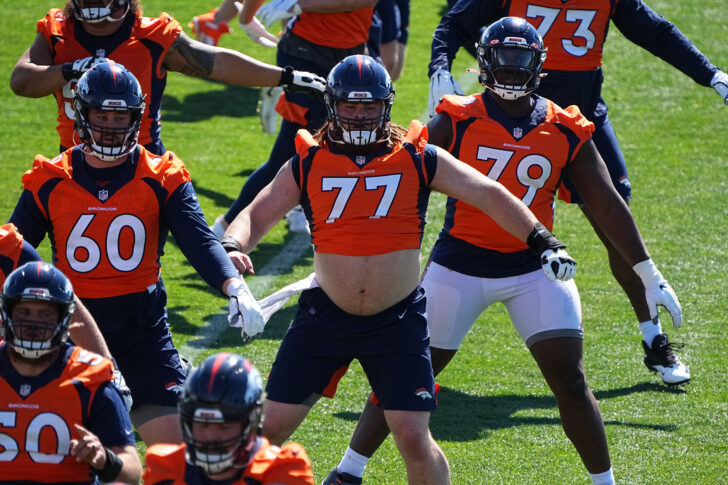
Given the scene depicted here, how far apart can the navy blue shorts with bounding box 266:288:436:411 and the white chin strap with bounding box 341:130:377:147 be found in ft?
2.17

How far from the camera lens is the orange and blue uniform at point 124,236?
16.4ft

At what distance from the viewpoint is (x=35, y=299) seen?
13.9 ft

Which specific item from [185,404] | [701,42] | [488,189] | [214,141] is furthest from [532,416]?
[701,42]

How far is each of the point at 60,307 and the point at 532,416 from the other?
333cm

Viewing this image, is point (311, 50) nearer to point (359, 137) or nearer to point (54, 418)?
point (359, 137)

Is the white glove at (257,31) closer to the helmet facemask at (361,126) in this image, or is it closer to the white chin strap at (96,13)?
the white chin strap at (96,13)

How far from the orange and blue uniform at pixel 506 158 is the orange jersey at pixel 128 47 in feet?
5.54

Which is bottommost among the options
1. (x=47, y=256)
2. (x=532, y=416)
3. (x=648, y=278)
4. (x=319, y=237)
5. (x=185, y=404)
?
(x=47, y=256)

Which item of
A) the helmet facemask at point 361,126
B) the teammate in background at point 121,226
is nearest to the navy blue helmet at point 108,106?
the teammate in background at point 121,226

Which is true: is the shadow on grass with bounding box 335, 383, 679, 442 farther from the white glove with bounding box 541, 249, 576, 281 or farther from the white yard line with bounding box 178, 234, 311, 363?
the white glove with bounding box 541, 249, 576, 281

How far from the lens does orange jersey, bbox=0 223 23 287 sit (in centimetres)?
477

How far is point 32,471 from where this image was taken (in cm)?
427

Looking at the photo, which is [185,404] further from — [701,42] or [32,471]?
[701,42]

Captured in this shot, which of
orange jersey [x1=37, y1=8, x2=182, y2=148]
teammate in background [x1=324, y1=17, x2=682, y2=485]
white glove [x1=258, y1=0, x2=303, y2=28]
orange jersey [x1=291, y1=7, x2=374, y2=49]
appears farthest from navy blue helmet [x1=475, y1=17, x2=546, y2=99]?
orange jersey [x1=291, y1=7, x2=374, y2=49]
